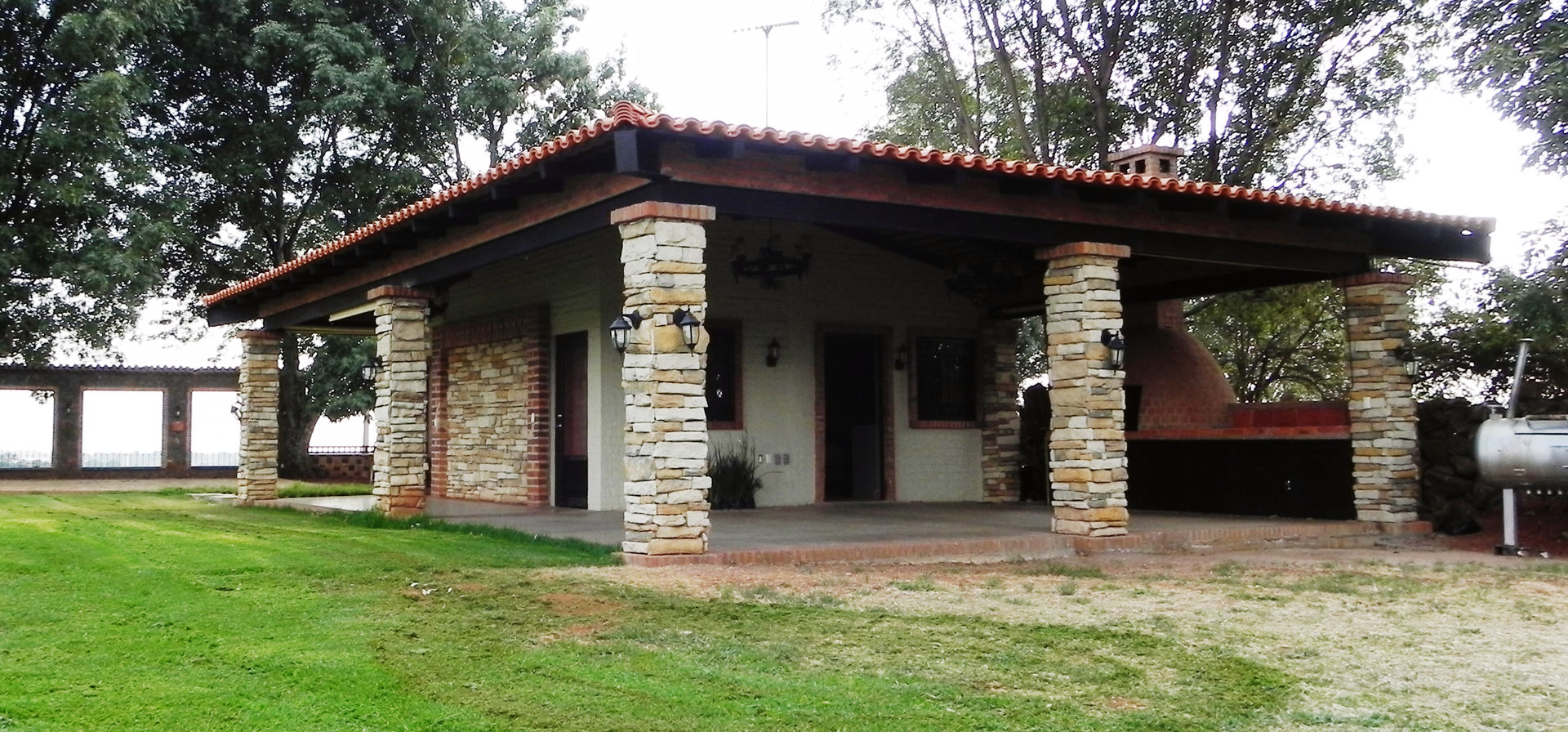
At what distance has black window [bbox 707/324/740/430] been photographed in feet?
43.4

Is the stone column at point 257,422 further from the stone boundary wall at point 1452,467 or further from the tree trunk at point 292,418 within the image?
the stone boundary wall at point 1452,467

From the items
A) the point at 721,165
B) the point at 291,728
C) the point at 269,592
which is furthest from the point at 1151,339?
the point at 291,728

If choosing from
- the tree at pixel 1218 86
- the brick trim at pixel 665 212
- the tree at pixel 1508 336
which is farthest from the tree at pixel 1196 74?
the brick trim at pixel 665 212

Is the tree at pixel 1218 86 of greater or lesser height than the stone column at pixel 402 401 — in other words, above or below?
above

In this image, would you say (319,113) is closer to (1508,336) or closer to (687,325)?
(687,325)

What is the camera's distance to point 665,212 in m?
8.36

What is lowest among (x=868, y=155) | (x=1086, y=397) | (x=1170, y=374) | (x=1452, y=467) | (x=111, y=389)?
(x=1452, y=467)

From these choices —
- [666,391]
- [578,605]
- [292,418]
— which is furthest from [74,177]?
[578,605]

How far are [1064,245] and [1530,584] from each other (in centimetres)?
410

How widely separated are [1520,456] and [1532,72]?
3.33 m

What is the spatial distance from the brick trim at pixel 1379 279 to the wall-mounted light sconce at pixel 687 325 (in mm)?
7234

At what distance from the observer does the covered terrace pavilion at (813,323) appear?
27.8ft

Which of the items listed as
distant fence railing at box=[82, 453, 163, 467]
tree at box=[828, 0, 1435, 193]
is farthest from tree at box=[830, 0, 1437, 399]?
distant fence railing at box=[82, 453, 163, 467]

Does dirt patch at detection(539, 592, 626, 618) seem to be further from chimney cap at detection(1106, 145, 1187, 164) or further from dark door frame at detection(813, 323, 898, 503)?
chimney cap at detection(1106, 145, 1187, 164)
